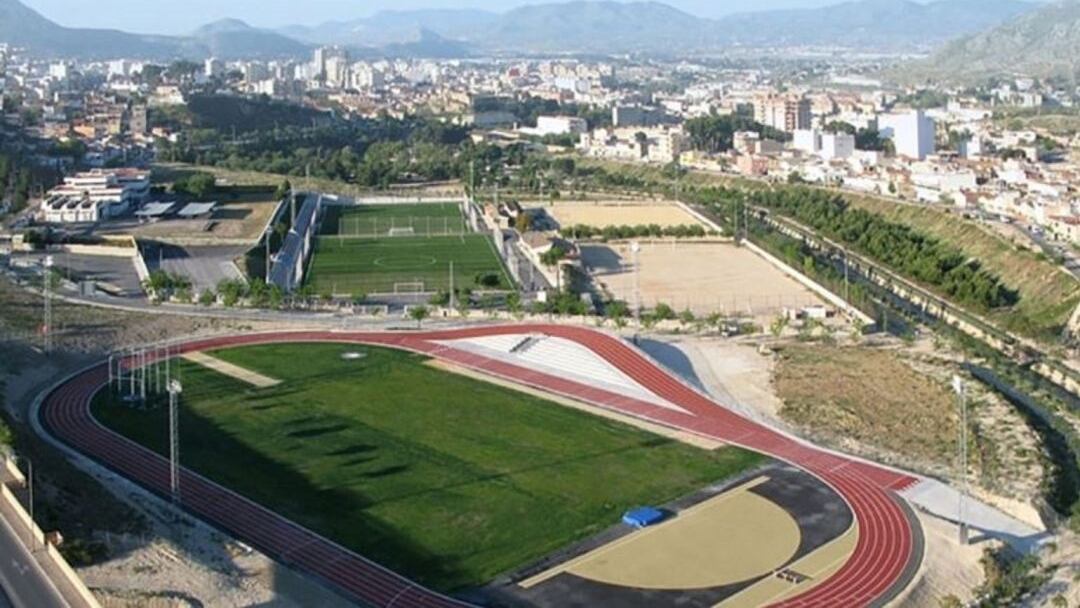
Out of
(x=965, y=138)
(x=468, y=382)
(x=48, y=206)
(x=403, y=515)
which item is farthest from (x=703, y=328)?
(x=965, y=138)

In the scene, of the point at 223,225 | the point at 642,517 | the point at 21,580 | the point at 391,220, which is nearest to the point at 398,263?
the point at 223,225

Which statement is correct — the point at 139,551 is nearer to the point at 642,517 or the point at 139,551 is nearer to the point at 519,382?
the point at 642,517

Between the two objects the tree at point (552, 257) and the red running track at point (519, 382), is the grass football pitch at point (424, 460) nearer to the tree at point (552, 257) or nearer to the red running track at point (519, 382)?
the red running track at point (519, 382)

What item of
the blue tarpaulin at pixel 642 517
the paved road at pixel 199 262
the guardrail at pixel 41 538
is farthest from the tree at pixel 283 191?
the blue tarpaulin at pixel 642 517

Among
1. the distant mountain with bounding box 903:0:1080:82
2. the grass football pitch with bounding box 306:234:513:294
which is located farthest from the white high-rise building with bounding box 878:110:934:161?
the distant mountain with bounding box 903:0:1080:82

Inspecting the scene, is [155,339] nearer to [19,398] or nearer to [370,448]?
[19,398]
